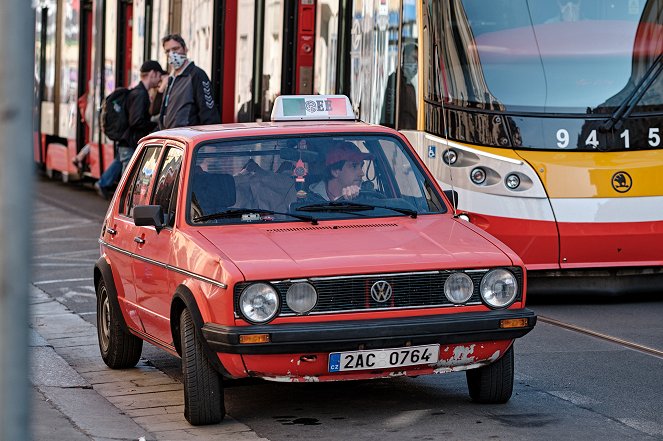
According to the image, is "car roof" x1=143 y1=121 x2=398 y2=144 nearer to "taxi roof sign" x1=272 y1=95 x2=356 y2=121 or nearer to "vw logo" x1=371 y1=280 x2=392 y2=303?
"taxi roof sign" x1=272 y1=95 x2=356 y2=121

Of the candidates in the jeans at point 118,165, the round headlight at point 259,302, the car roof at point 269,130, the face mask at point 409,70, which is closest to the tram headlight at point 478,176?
the face mask at point 409,70

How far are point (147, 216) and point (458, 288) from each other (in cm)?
171

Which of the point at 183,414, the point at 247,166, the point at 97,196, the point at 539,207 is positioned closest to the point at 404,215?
the point at 247,166

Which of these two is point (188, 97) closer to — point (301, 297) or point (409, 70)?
point (409, 70)

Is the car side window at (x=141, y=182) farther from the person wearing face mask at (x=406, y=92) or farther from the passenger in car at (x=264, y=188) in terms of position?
the person wearing face mask at (x=406, y=92)

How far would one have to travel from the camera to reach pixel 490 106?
470 inches

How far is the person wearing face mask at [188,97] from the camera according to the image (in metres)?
14.7

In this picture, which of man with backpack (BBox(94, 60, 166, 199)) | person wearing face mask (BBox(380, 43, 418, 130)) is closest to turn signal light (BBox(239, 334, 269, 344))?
person wearing face mask (BBox(380, 43, 418, 130))

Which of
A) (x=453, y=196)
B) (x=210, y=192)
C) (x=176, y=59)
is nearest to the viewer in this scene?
(x=210, y=192)

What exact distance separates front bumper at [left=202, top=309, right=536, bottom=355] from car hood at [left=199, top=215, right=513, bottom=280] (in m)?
0.24

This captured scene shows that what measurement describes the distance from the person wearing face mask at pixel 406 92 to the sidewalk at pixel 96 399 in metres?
3.33

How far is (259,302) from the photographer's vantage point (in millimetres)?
7016

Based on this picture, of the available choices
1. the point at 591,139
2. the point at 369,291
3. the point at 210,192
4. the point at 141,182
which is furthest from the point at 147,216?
the point at 591,139

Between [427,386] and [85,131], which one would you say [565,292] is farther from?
[85,131]
